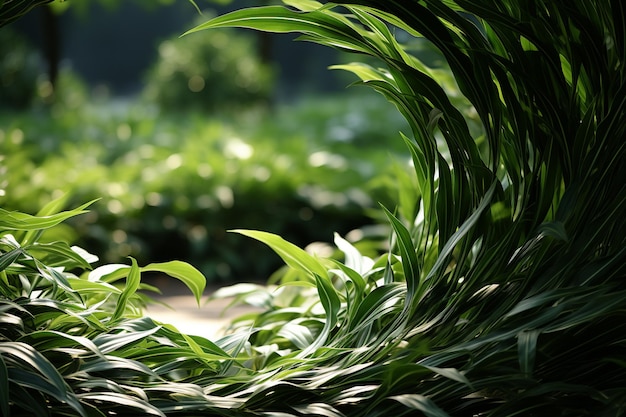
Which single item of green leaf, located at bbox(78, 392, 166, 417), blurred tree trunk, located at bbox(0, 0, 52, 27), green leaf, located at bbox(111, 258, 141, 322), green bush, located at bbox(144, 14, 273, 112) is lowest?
green leaf, located at bbox(78, 392, 166, 417)

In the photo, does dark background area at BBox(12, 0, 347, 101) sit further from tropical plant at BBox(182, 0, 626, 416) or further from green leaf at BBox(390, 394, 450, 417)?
green leaf at BBox(390, 394, 450, 417)

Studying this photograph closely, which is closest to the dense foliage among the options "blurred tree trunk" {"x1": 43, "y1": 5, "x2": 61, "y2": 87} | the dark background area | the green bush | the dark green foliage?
the green bush

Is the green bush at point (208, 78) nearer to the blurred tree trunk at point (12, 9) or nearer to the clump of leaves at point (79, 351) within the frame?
the clump of leaves at point (79, 351)

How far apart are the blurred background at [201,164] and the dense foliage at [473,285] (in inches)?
8.1

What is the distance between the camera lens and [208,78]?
7.94 metres

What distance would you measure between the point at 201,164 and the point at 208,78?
4098 mm

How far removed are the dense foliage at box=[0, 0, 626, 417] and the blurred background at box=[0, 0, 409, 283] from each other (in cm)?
20

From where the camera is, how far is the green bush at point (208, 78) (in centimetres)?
795

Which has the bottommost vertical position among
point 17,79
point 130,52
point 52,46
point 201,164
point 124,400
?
point 124,400

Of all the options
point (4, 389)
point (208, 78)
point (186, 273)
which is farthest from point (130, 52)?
point (4, 389)

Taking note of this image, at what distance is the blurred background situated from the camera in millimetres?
3600

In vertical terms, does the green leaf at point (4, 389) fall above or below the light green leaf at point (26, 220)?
below

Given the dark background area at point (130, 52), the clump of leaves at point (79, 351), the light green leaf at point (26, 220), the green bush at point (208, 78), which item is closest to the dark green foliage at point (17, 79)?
the green bush at point (208, 78)

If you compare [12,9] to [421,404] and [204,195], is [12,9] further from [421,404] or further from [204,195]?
[204,195]
